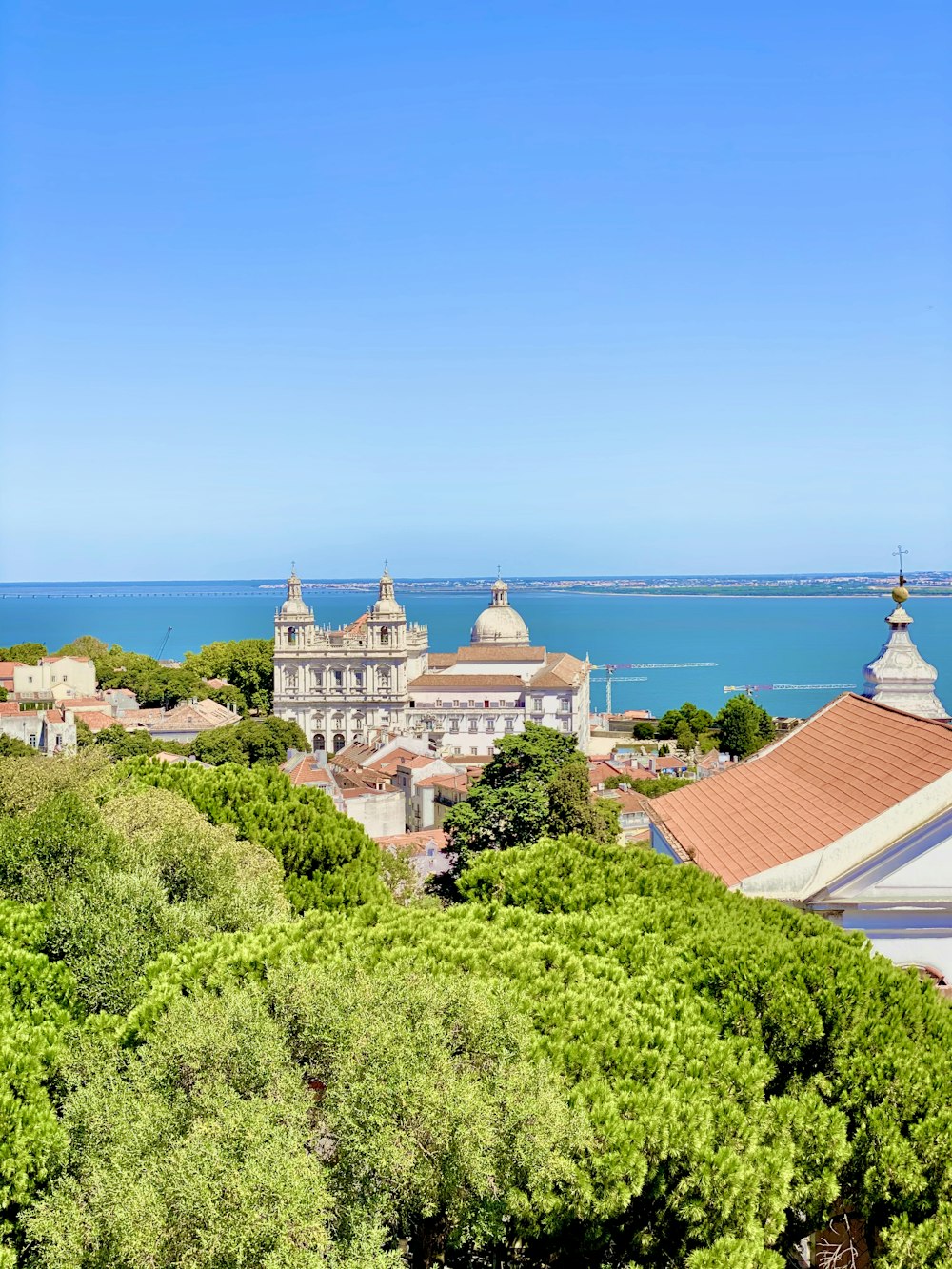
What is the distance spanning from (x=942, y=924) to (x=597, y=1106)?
549cm

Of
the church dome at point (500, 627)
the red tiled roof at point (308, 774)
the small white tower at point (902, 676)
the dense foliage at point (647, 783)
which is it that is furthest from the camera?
the church dome at point (500, 627)

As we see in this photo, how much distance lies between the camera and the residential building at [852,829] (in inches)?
460

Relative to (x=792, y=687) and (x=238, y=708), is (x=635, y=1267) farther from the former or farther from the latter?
(x=792, y=687)

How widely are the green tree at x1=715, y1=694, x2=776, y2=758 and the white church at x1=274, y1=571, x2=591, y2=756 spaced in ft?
31.2

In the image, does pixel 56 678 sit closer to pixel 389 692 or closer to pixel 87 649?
pixel 87 649

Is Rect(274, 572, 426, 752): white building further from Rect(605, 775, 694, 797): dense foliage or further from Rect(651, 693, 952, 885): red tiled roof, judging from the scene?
Rect(651, 693, 952, 885): red tiled roof

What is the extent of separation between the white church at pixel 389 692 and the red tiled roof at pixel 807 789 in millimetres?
48790

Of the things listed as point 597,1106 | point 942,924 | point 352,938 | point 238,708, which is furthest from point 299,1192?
point 238,708

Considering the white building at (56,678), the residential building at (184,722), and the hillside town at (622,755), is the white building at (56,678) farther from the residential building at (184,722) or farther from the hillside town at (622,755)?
the residential building at (184,722)

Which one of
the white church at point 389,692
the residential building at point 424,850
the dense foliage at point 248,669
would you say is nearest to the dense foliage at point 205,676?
the dense foliage at point 248,669

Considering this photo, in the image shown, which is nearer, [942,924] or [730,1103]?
[730,1103]

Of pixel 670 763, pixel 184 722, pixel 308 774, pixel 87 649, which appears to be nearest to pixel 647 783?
pixel 670 763

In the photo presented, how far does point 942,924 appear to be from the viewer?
11734 mm

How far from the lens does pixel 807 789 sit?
14.5 meters
